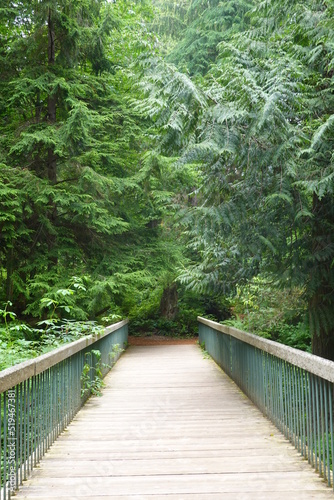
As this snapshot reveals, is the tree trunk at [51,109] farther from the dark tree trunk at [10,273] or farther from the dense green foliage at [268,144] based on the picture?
the dense green foliage at [268,144]

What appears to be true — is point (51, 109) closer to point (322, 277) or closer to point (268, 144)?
point (268, 144)

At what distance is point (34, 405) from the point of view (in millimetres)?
4020

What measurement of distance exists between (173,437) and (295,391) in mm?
1319

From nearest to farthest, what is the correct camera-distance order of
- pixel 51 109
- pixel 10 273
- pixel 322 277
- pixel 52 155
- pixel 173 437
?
pixel 173 437, pixel 322 277, pixel 10 273, pixel 52 155, pixel 51 109

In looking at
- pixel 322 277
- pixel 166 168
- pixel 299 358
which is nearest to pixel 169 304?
pixel 166 168

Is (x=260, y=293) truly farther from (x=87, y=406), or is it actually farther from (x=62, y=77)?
(x=62, y=77)

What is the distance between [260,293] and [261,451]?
733 cm

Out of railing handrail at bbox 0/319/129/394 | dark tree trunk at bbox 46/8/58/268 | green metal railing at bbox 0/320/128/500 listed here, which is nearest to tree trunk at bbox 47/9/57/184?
dark tree trunk at bbox 46/8/58/268

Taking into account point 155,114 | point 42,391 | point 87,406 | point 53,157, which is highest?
point 53,157

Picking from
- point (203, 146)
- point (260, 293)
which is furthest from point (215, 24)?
point (203, 146)

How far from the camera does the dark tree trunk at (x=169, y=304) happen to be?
2214 cm

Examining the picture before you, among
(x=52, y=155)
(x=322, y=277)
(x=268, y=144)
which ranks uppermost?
(x=52, y=155)

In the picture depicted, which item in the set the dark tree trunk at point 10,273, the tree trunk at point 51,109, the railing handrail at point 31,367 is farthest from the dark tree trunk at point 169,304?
the railing handrail at point 31,367

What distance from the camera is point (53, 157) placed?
1335 cm
